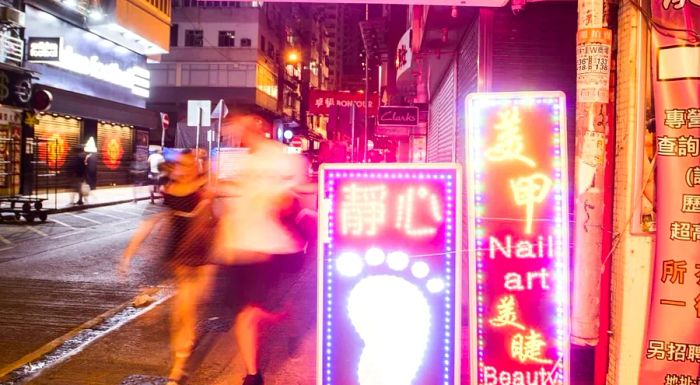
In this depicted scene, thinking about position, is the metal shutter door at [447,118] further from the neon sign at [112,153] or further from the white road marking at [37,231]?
the neon sign at [112,153]

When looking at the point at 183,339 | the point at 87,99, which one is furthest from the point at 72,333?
the point at 87,99

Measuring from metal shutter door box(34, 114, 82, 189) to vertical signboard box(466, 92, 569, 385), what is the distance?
2123cm

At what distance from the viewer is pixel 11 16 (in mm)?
18203

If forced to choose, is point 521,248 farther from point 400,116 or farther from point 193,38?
point 193,38

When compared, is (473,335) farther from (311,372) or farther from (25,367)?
(25,367)

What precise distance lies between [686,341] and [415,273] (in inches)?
79.5

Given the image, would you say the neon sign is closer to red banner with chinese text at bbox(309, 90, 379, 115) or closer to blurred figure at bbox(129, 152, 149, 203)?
blurred figure at bbox(129, 152, 149, 203)

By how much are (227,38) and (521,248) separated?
42289 millimetres

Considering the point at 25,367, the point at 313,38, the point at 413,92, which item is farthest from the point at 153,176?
the point at 313,38

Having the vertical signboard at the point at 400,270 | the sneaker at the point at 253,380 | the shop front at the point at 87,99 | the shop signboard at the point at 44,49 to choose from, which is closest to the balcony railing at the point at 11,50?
the shop signboard at the point at 44,49

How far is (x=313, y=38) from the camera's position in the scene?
68312 millimetres

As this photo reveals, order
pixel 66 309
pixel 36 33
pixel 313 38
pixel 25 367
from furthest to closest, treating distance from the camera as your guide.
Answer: pixel 313 38 < pixel 36 33 < pixel 66 309 < pixel 25 367

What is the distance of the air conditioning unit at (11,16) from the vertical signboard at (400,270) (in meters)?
19.2

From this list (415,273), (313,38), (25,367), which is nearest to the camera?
(415,273)
